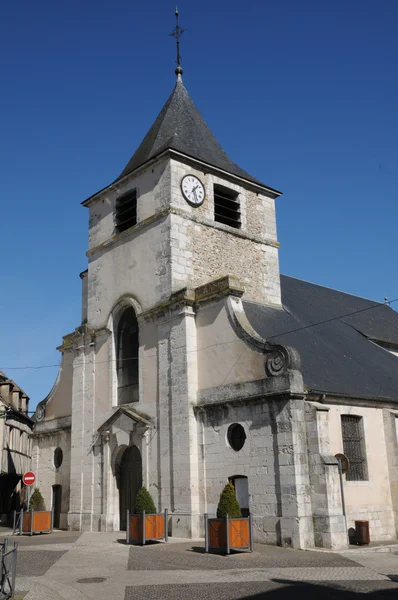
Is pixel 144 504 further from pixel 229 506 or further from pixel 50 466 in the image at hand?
pixel 50 466

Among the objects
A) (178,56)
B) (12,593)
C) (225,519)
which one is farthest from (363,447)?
(178,56)

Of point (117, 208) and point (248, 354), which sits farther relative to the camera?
point (117, 208)

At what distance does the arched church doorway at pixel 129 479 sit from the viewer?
18578 millimetres

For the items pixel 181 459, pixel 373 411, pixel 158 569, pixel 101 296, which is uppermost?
pixel 101 296

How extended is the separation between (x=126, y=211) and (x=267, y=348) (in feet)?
27.4

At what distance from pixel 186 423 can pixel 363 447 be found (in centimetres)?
473

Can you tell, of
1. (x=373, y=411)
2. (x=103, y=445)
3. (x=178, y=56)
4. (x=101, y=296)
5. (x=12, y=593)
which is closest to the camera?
(x=12, y=593)

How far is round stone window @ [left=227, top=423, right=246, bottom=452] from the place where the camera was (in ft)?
51.4

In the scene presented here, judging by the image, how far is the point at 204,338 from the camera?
17.5 metres

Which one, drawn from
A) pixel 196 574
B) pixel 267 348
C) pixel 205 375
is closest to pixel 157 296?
pixel 205 375

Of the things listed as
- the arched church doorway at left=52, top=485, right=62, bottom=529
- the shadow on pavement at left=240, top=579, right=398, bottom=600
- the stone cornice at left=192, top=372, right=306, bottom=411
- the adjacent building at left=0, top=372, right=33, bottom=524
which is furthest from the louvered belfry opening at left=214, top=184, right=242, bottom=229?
the adjacent building at left=0, top=372, right=33, bottom=524

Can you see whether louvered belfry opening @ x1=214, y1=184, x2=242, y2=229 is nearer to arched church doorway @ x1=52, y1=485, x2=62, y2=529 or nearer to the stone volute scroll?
the stone volute scroll

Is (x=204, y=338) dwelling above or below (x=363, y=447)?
above

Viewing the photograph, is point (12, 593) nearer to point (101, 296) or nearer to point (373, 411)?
point (373, 411)
